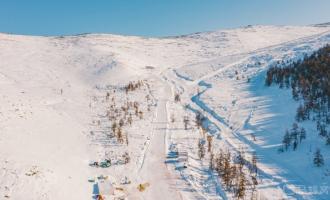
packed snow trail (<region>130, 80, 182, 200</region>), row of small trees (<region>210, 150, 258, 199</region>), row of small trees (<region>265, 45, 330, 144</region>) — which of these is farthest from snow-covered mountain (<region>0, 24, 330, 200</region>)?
row of small trees (<region>265, 45, 330, 144</region>)

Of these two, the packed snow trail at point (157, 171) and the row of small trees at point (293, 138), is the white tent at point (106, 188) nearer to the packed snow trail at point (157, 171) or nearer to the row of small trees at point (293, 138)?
the packed snow trail at point (157, 171)

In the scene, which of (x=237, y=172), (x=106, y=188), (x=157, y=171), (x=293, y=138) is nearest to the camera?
(x=106, y=188)

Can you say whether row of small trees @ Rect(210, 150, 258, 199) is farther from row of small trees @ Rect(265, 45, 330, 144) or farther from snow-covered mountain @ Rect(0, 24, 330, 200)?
row of small trees @ Rect(265, 45, 330, 144)

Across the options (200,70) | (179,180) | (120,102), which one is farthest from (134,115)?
(200,70)

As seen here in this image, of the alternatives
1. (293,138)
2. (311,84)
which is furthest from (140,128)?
(311,84)

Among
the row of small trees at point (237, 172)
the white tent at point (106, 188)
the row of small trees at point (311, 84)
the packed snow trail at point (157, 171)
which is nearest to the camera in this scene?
the white tent at point (106, 188)

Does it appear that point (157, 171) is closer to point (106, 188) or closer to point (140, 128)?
point (106, 188)

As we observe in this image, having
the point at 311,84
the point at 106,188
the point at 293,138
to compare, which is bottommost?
the point at 106,188

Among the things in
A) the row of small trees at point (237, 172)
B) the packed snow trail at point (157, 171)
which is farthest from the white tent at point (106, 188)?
the row of small trees at point (237, 172)
